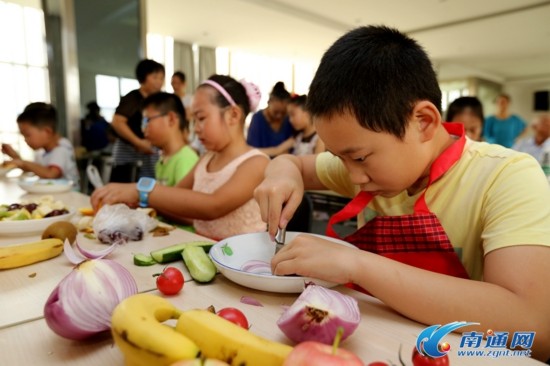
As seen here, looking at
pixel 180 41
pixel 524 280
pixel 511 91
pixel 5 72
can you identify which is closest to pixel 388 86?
pixel 524 280

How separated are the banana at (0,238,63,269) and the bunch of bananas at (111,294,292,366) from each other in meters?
0.62

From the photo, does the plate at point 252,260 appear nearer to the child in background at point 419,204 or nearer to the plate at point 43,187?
the child in background at point 419,204

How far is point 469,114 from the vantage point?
2867 mm

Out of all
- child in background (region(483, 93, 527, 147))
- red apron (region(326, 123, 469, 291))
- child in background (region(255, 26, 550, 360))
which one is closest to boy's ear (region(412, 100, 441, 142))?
child in background (region(255, 26, 550, 360))

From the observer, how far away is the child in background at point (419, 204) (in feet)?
2.26

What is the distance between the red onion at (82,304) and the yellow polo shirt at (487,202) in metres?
0.73

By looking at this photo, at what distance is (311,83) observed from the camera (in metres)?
0.93

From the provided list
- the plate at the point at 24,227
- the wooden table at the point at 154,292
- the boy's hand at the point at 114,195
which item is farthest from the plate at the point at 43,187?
the wooden table at the point at 154,292

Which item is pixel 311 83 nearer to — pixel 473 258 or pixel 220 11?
pixel 473 258

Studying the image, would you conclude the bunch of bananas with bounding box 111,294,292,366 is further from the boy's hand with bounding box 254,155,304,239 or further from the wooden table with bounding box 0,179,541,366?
the boy's hand with bounding box 254,155,304,239

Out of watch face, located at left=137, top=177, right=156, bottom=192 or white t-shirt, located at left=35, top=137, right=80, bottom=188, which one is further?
white t-shirt, located at left=35, top=137, right=80, bottom=188

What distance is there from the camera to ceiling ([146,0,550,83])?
674 centimetres

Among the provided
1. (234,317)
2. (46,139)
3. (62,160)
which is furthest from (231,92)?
(46,139)

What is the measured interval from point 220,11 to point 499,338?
7.45 metres
